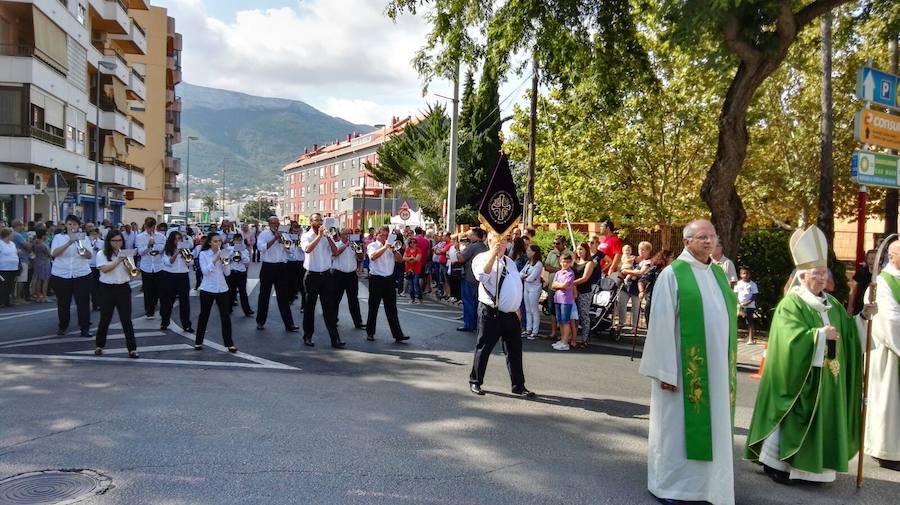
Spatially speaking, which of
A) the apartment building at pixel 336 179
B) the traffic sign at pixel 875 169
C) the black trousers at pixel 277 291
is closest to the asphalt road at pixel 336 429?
the black trousers at pixel 277 291

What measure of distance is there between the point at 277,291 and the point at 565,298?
4885mm

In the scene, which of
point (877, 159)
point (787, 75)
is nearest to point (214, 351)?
point (877, 159)

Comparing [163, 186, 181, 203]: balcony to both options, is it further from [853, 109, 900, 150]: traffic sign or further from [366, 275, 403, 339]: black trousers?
[853, 109, 900, 150]: traffic sign

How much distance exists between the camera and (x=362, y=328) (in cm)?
1259

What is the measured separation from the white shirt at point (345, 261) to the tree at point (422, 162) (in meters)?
27.8

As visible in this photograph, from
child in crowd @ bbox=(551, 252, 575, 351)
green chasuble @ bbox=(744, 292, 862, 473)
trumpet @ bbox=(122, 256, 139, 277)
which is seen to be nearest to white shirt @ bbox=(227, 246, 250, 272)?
trumpet @ bbox=(122, 256, 139, 277)

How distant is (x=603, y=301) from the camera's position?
1201 cm

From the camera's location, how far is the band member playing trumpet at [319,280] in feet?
35.3

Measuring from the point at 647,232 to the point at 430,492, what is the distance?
14692 millimetres

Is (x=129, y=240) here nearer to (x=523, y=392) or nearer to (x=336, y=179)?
(x=523, y=392)

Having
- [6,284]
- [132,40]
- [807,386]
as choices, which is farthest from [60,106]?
[807,386]

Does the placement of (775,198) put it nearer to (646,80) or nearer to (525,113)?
(525,113)

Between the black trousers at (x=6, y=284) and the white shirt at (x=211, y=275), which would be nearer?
the white shirt at (x=211, y=275)

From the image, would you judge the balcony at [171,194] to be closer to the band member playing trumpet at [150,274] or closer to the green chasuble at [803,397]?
the band member playing trumpet at [150,274]
